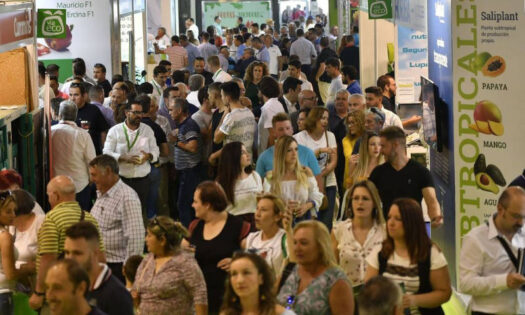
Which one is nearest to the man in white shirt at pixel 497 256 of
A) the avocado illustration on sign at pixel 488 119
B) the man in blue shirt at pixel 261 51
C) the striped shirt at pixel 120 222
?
the avocado illustration on sign at pixel 488 119

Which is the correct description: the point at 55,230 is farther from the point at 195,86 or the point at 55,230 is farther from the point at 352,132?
the point at 195,86

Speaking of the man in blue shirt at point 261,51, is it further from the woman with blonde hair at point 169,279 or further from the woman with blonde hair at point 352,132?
the woman with blonde hair at point 169,279

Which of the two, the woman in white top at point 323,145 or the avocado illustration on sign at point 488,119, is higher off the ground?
the avocado illustration on sign at point 488,119

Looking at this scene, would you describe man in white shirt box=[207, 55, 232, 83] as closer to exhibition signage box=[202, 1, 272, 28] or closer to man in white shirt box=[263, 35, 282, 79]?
man in white shirt box=[263, 35, 282, 79]

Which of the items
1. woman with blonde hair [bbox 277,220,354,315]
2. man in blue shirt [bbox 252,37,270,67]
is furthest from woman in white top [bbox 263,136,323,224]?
man in blue shirt [bbox 252,37,270,67]

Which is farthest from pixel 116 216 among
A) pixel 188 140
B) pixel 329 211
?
pixel 188 140

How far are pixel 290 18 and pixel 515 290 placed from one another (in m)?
35.5

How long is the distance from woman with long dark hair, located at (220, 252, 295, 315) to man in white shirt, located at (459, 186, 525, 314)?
4.73 feet

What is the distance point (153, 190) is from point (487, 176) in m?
3.89

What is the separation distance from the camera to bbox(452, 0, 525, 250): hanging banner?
8.62 metres

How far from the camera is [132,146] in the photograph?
1088 centimetres

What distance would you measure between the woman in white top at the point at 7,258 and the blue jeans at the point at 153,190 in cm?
392

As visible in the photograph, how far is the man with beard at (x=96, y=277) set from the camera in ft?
19.3

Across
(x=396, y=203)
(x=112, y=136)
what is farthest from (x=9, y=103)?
(x=396, y=203)
